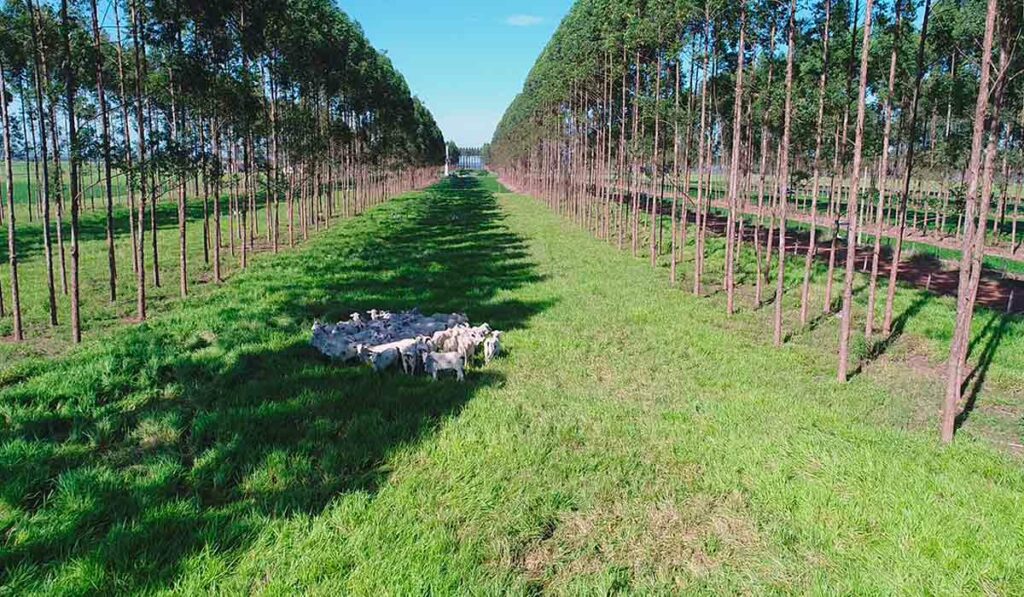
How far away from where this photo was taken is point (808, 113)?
45.1 ft

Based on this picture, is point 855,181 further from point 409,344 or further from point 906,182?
point 409,344

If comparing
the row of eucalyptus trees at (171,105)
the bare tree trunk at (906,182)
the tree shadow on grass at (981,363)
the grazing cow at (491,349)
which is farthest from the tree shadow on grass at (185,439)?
the bare tree trunk at (906,182)

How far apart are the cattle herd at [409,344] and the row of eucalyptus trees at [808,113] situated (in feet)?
19.9

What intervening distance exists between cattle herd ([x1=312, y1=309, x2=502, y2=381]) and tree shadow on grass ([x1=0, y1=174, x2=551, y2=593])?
1.20 ft

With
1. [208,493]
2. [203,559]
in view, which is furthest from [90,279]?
[203,559]

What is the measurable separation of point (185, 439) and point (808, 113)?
558 inches

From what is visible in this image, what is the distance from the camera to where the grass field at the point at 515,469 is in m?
4.91

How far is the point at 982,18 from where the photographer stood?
1836 cm

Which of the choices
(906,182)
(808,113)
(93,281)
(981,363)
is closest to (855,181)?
(906,182)

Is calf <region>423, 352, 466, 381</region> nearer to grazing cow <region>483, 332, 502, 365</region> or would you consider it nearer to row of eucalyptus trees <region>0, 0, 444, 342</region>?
grazing cow <region>483, 332, 502, 365</region>

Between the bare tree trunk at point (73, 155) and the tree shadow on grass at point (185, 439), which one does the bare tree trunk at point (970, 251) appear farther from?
the bare tree trunk at point (73, 155)

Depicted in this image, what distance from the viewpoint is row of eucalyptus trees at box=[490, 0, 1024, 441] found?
8945mm

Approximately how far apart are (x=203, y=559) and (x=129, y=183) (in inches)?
505

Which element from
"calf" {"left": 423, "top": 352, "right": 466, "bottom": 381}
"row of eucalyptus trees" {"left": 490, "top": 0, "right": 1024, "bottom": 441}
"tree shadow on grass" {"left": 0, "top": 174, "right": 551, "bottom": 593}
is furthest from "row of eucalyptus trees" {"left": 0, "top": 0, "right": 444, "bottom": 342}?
"row of eucalyptus trees" {"left": 490, "top": 0, "right": 1024, "bottom": 441}
